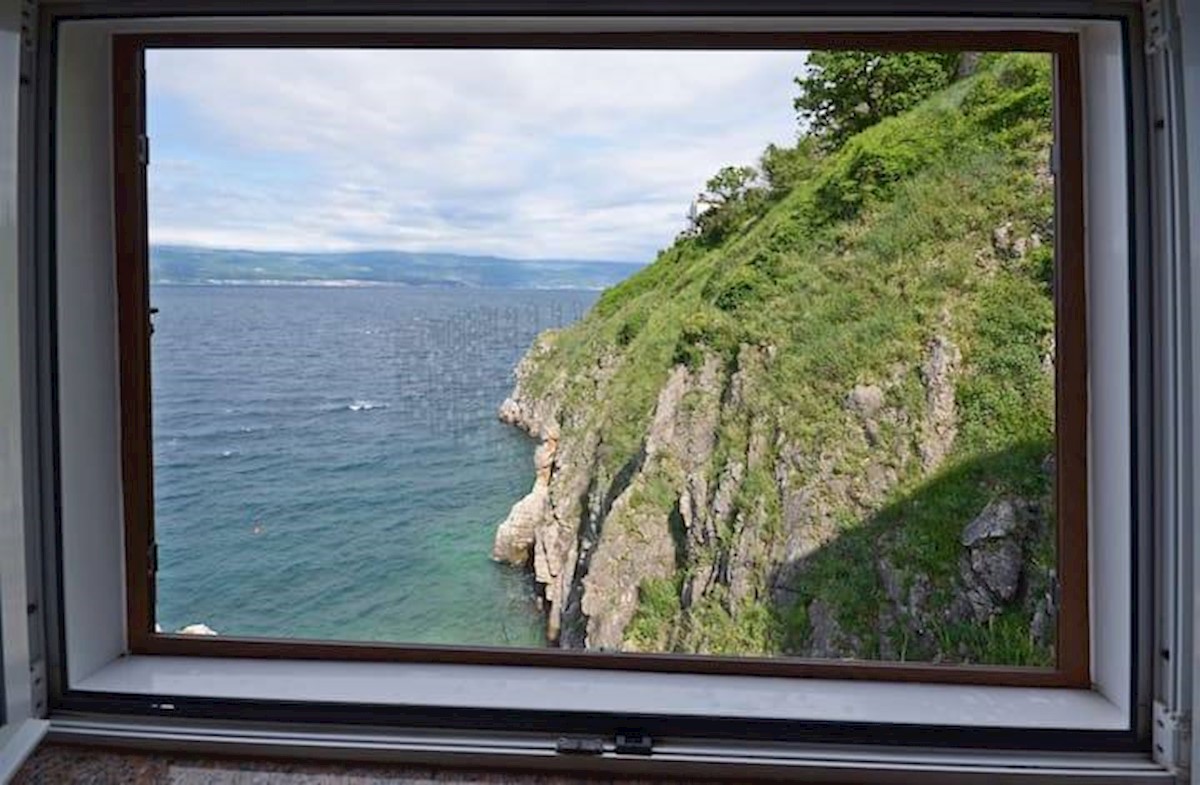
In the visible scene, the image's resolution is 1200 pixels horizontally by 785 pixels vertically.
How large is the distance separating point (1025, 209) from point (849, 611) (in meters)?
0.95

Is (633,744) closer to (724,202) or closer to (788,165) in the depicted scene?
(724,202)

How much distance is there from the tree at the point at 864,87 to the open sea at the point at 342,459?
654 mm

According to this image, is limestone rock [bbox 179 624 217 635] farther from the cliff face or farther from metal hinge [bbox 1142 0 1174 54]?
metal hinge [bbox 1142 0 1174 54]

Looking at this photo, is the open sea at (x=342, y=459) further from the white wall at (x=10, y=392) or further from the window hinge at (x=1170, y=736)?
the window hinge at (x=1170, y=736)

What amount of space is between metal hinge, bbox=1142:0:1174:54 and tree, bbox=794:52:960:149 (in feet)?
1.88

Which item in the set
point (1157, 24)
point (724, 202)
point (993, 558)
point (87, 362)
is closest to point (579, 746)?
point (993, 558)

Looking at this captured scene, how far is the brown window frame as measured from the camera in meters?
1.18

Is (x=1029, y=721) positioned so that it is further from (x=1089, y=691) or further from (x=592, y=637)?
(x=592, y=637)

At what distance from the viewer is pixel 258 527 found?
5.19 feet

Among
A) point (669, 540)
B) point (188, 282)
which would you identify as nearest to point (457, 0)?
point (188, 282)

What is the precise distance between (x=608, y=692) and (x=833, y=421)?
→ 78 centimetres

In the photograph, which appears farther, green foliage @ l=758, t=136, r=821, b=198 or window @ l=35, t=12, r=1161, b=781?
green foliage @ l=758, t=136, r=821, b=198

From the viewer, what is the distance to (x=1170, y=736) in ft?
3.43

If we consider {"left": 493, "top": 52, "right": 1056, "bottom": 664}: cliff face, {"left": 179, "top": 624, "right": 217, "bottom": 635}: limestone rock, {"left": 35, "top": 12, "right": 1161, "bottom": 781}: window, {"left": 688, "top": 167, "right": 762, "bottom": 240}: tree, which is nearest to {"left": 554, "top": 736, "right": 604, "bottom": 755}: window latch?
{"left": 35, "top": 12, "right": 1161, "bottom": 781}: window
